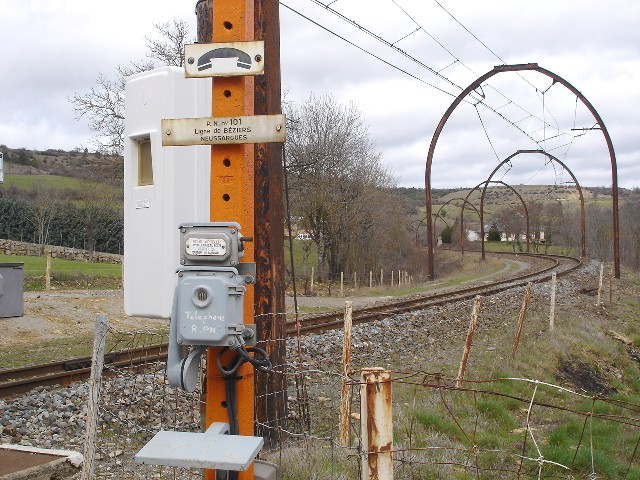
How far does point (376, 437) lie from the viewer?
11.8 ft

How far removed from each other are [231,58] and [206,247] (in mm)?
1101

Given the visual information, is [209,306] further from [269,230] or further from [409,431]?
[409,431]

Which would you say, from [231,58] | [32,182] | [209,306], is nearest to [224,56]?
[231,58]

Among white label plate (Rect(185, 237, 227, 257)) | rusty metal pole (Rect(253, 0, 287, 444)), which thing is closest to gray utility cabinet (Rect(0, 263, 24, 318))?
rusty metal pole (Rect(253, 0, 287, 444))

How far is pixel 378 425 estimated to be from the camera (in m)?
3.61

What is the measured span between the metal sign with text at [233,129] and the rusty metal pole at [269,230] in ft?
5.95

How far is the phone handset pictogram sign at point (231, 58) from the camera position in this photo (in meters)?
3.74

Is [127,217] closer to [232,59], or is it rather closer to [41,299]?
[232,59]

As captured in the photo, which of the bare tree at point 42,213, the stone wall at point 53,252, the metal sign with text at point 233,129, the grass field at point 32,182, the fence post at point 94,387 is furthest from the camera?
the grass field at point 32,182

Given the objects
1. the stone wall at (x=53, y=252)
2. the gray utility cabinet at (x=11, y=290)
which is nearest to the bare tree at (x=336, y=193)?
the stone wall at (x=53, y=252)

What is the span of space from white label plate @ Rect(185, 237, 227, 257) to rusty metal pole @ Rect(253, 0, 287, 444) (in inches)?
87.2

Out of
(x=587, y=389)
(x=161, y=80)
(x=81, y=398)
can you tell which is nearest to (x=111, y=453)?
(x=81, y=398)

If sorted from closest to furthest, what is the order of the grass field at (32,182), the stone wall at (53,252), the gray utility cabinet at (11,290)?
the gray utility cabinet at (11,290) < the stone wall at (53,252) < the grass field at (32,182)

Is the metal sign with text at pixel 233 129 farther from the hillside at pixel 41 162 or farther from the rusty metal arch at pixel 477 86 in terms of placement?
the hillside at pixel 41 162
